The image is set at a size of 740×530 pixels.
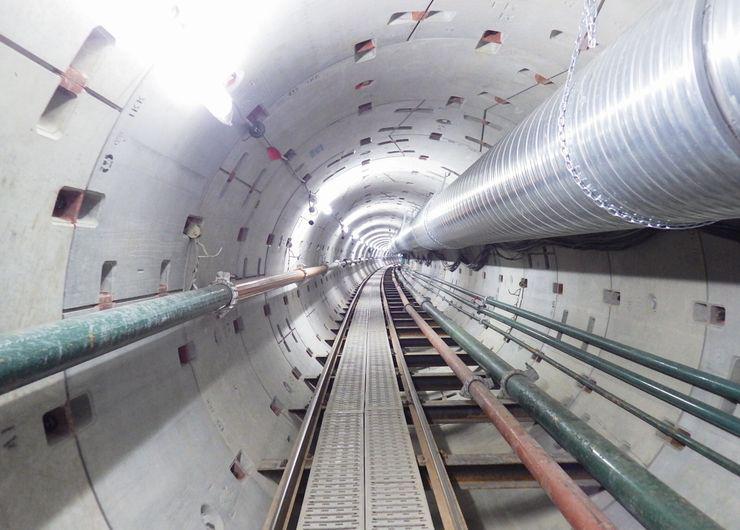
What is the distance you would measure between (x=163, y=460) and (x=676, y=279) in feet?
13.4

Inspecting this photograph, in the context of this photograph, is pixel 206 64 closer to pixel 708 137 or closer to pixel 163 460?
pixel 708 137

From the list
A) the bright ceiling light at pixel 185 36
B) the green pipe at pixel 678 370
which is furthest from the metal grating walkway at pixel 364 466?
the bright ceiling light at pixel 185 36

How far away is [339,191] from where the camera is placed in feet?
28.5

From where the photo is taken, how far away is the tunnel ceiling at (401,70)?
2.69m

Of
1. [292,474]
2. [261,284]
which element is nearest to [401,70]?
[261,284]

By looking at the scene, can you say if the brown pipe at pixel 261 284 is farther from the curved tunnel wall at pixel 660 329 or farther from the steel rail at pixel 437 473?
the curved tunnel wall at pixel 660 329

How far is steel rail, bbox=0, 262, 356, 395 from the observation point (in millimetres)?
1345

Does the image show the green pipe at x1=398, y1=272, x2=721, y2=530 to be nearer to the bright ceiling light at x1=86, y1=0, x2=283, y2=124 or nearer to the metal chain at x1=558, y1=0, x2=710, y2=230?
the metal chain at x1=558, y1=0, x2=710, y2=230

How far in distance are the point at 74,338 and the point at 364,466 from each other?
233cm

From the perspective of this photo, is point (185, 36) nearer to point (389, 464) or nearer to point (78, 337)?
point (78, 337)

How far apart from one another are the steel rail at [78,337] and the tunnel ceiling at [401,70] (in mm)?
1558

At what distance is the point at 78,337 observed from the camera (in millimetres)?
1612

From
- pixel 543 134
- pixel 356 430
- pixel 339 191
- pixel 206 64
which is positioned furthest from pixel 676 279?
pixel 339 191

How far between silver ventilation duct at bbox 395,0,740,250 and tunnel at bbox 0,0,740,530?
0.04 ft
